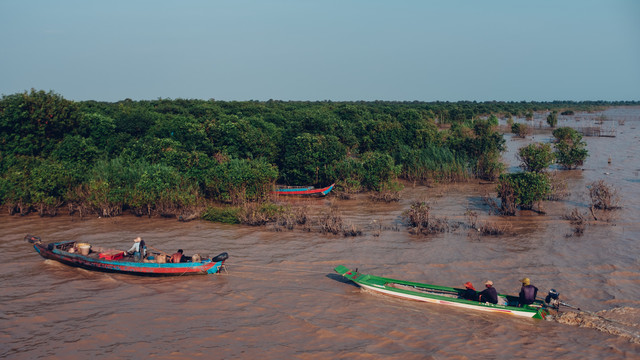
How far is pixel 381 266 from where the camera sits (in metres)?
14.7

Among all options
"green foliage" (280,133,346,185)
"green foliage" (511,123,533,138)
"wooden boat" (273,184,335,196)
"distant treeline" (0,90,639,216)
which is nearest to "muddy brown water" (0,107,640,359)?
"distant treeline" (0,90,639,216)

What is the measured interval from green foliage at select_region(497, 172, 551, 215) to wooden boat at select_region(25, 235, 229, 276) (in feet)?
41.5

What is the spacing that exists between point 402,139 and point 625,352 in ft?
75.7

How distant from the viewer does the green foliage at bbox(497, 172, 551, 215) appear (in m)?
19.5

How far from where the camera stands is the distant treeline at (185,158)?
20750 mm

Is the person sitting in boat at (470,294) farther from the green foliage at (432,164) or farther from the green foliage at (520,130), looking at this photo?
the green foliage at (520,130)

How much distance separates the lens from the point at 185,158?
895 inches

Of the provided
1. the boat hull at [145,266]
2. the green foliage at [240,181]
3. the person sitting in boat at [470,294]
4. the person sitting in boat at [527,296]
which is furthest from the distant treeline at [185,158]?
the person sitting in boat at [527,296]

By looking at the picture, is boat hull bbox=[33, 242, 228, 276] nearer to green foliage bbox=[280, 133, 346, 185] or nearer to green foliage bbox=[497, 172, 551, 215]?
green foliage bbox=[280, 133, 346, 185]

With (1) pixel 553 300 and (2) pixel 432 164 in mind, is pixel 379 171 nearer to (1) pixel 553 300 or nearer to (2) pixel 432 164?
(2) pixel 432 164

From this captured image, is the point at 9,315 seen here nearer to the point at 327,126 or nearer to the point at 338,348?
the point at 338,348

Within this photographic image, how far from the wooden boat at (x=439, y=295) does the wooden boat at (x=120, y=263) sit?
161 inches

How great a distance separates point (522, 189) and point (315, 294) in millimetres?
11705

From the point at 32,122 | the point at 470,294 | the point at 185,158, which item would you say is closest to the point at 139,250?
the point at 185,158
